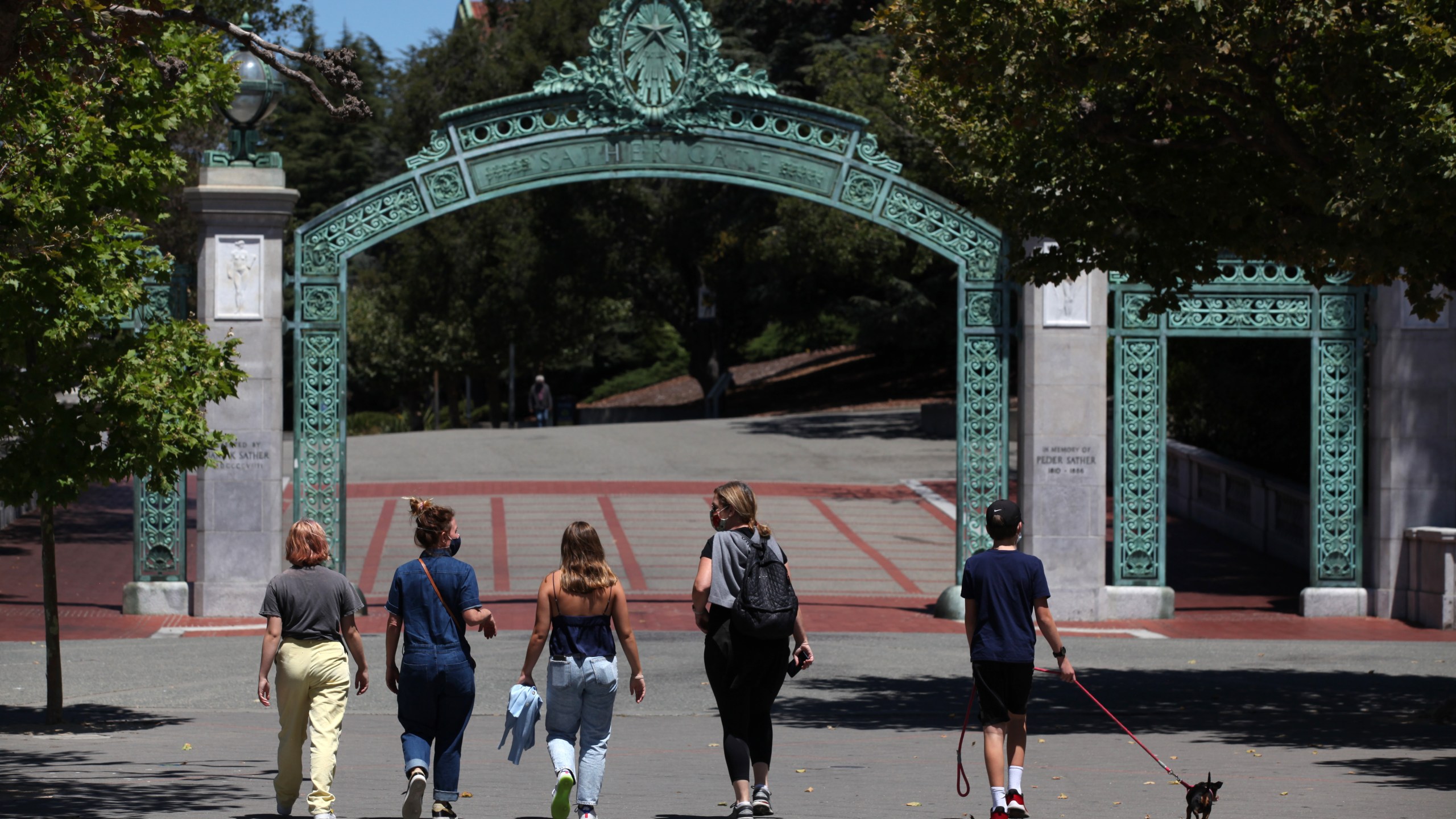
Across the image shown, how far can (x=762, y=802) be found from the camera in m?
7.30

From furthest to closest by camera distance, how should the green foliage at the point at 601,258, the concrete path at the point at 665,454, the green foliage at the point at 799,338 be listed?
1. the green foliage at the point at 799,338
2. the green foliage at the point at 601,258
3. the concrete path at the point at 665,454

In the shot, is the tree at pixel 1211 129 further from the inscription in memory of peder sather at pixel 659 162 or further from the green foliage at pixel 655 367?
the green foliage at pixel 655 367

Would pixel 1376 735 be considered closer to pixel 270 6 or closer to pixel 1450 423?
pixel 1450 423

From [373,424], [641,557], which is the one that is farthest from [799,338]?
[641,557]

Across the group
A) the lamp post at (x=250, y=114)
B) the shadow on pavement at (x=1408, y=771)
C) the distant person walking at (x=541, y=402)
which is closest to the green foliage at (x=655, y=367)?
the distant person walking at (x=541, y=402)

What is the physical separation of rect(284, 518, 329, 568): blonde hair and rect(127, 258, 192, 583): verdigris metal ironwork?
Answer: 27.4 feet

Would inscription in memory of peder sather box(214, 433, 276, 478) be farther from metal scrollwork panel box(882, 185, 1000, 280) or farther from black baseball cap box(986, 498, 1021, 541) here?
black baseball cap box(986, 498, 1021, 541)

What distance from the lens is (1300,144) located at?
35.0 ft

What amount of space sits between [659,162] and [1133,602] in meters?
6.29

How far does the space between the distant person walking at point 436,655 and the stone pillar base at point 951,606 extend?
30.6 feet

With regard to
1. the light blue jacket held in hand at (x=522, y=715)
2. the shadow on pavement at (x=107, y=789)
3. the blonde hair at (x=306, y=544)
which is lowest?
the shadow on pavement at (x=107, y=789)

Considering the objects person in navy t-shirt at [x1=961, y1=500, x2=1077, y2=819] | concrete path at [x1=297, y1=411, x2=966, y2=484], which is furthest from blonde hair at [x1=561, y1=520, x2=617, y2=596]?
concrete path at [x1=297, y1=411, x2=966, y2=484]

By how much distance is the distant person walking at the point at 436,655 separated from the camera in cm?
A: 702

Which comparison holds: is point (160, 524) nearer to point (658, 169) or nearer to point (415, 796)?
point (658, 169)
